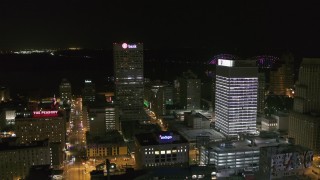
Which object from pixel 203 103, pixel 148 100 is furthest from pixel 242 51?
pixel 148 100

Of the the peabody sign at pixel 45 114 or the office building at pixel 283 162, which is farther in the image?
the the peabody sign at pixel 45 114

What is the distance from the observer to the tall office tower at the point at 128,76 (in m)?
57.9

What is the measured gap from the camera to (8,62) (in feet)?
265

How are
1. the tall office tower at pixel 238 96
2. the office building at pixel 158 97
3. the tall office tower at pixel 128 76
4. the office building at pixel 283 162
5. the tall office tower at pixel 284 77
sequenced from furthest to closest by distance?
the tall office tower at pixel 284 77 → the tall office tower at pixel 128 76 → the office building at pixel 158 97 → the tall office tower at pixel 238 96 → the office building at pixel 283 162

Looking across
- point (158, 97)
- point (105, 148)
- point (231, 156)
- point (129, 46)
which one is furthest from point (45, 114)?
point (129, 46)

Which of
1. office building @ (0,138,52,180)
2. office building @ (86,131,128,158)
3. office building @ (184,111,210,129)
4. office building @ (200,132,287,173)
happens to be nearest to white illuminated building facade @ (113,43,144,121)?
office building @ (184,111,210,129)

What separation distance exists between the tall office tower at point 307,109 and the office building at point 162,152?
14.5 metres

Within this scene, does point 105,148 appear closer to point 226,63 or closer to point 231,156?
point 231,156

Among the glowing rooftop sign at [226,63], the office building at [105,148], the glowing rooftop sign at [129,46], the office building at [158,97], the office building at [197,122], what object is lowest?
the office building at [105,148]

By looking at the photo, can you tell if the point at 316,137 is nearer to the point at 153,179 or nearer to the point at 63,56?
the point at 153,179

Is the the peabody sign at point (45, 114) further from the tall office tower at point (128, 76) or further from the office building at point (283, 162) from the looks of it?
the office building at point (283, 162)

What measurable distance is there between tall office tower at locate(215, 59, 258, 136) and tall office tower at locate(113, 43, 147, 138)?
1710cm

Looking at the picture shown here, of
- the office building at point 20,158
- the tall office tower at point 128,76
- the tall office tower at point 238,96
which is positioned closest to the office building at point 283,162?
the tall office tower at point 238,96

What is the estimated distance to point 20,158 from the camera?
3206 cm
